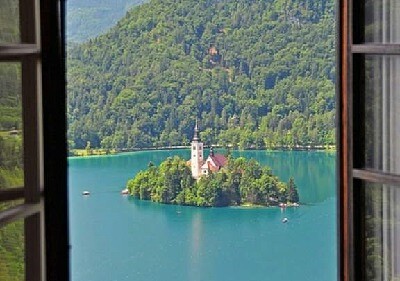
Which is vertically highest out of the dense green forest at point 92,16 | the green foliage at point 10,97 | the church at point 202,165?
the dense green forest at point 92,16

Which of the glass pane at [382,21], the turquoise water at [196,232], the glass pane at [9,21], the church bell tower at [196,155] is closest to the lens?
the glass pane at [9,21]

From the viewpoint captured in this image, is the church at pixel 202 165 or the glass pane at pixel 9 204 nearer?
the glass pane at pixel 9 204

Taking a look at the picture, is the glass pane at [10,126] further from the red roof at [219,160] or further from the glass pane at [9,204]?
the red roof at [219,160]

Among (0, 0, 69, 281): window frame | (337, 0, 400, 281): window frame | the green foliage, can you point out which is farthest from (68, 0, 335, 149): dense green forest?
the green foliage

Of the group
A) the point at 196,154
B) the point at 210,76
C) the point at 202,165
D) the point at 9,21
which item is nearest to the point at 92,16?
the point at 210,76

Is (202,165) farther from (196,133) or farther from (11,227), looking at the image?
(11,227)

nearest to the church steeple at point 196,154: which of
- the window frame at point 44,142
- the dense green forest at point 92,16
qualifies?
the dense green forest at point 92,16

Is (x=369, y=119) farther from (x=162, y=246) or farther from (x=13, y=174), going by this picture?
(x=162, y=246)
